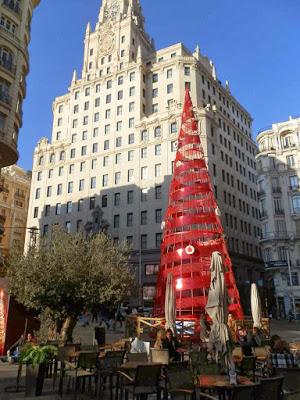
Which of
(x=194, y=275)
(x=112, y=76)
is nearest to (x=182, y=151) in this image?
(x=194, y=275)

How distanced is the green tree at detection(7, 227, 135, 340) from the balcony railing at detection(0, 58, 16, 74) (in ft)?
56.3

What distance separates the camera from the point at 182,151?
23.3 metres

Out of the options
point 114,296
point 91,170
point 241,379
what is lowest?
point 241,379

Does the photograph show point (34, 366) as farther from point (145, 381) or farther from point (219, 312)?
point (219, 312)

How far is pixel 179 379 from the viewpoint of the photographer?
21.5 ft

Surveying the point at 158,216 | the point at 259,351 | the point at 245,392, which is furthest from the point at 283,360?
the point at 158,216

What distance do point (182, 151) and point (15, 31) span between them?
18.2 m

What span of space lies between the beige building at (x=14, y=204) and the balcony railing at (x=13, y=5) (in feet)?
133

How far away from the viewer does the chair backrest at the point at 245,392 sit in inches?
206

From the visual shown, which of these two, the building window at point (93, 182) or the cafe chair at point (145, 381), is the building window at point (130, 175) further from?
A: the cafe chair at point (145, 381)

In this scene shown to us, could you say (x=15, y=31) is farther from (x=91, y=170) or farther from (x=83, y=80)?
(x=83, y=80)

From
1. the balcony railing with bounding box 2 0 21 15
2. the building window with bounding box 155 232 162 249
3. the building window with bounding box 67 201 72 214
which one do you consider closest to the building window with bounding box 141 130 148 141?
the building window with bounding box 155 232 162 249

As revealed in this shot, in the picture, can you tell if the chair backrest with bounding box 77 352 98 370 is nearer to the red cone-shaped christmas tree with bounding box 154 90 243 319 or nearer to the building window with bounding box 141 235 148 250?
the red cone-shaped christmas tree with bounding box 154 90 243 319

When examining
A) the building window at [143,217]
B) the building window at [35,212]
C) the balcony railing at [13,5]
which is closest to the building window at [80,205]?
the building window at [35,212]
